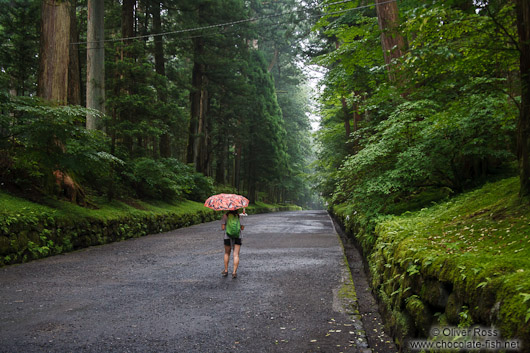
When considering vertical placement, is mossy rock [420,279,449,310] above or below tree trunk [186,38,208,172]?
below

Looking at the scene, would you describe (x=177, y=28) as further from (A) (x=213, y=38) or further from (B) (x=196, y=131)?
(B) (x=196, y=131)

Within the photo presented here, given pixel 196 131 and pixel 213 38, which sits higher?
pixel 213 38

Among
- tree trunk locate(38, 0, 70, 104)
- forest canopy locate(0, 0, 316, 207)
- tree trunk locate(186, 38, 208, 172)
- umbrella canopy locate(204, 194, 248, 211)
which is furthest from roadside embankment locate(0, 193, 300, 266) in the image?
tree trunk locate(186, 38, 208, 172)

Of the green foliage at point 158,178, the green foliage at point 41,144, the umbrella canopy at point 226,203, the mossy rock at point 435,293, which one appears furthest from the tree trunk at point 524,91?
the green foliage at point 158,178

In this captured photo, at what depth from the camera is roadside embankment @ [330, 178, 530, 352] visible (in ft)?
7.29

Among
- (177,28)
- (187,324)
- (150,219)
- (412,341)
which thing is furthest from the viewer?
(177,28)

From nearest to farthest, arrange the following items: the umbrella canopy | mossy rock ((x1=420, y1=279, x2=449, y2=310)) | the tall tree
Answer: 1. mossy rock ((x1=420, y1=279, x2=449, y2=310))
2. the umbrella canopy
3. the tall tree

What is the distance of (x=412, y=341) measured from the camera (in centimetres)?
326

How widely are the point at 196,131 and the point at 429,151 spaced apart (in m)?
20.2

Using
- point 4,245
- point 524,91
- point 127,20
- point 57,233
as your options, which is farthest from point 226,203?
point 127,20

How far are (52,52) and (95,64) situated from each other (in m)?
2.75

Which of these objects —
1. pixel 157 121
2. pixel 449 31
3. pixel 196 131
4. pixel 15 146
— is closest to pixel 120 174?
pixel 157 121

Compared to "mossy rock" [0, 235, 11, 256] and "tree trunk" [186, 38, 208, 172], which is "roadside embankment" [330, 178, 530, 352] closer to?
"mossy rock" [0, 235, 11, 256]

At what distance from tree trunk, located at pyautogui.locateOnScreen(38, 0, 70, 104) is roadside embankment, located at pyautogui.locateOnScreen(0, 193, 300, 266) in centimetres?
357
